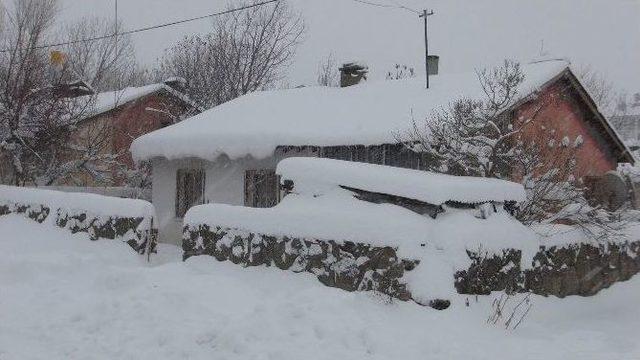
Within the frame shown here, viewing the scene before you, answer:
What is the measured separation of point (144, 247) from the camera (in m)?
9.32

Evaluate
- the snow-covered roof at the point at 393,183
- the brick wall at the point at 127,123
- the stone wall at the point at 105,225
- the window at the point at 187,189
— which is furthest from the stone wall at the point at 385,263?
the brick wall at the point at 127,123

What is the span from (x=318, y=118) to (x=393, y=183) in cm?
755

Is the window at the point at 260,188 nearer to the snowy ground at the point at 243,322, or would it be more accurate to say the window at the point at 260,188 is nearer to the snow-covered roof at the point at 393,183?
the snow-covered roof at the point at 393,183

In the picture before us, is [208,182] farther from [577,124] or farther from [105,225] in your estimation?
[577,124]

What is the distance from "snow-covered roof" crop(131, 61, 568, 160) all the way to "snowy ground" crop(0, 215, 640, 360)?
5.77 meters

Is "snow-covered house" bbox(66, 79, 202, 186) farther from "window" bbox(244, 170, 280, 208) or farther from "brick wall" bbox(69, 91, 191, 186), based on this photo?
"window" bbox(244, 170, 280, 208)

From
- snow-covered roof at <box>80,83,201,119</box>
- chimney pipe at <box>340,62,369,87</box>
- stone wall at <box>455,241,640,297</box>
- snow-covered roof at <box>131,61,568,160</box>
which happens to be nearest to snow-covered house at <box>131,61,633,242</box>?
snow-covered roof at <box>131,61,568,160</box>

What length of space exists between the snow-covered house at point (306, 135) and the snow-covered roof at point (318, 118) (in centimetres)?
3

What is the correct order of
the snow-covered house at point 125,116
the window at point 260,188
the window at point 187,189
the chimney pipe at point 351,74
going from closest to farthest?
the window at point 260,188 → the window at point 187,189 → the chimney pipe at point 351,74 → the snow-covered house at point 125,116

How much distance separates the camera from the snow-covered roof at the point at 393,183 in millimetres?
7043

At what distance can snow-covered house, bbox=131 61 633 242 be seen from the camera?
42.8ft

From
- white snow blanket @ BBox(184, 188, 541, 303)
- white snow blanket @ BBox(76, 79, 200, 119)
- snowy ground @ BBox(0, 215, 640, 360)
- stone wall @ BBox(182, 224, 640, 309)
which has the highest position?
white snow blanket @ BBox(76, 79, 200, 119)

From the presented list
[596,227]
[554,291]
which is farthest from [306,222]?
[596,227]

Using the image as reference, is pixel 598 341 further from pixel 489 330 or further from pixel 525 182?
pixel 525 182
